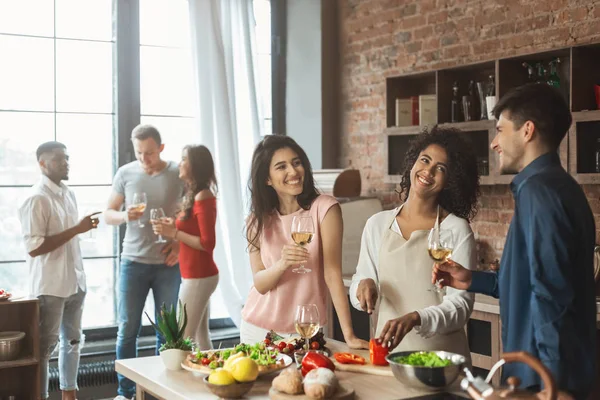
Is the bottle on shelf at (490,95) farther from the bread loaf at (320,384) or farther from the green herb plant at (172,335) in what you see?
the bread loaf at (320,384)

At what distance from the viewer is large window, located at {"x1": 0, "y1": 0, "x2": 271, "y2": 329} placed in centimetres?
555

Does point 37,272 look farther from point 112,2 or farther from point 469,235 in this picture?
point 469,235

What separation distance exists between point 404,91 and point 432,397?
351 cm

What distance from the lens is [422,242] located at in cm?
304

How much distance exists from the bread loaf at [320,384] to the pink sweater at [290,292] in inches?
28.0

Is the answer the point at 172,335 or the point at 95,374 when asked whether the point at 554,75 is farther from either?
the point at 95,374

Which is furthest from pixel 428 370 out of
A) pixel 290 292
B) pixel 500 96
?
pixel 500 96

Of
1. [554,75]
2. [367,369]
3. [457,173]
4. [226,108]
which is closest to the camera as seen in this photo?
[367,369]

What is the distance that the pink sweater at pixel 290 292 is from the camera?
3211mm

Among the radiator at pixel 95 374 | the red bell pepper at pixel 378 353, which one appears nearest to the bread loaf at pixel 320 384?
the red bell pepper at pixel 378 353

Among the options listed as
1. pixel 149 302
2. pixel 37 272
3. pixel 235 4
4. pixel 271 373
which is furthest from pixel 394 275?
pixel 235 4

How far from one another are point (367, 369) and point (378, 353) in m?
0.08

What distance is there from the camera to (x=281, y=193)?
11.1ft

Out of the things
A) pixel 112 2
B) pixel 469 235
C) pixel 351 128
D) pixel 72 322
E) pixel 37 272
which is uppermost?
pixel 112 2
